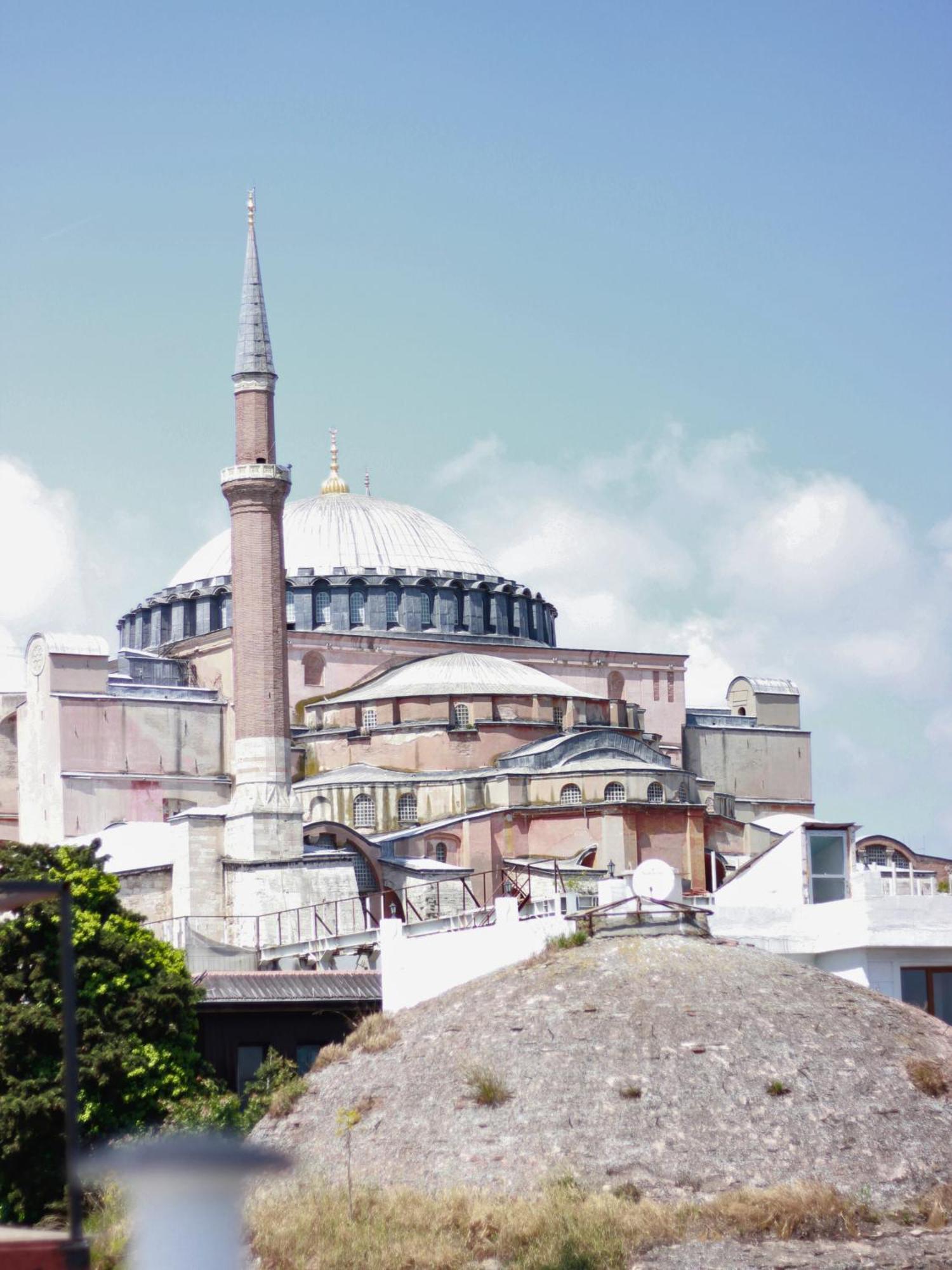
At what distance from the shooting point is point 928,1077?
23.2m

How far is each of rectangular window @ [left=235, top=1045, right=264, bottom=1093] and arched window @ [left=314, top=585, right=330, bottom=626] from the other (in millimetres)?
25901

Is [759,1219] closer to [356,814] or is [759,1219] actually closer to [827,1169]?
[827,1169]

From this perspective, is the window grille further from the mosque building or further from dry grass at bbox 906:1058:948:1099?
dry grass at bbox 906:1058:948:1099

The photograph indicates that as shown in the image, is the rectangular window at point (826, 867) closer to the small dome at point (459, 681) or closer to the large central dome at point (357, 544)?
the small dome at point (459, 681)

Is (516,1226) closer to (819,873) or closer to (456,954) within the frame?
(456,954)

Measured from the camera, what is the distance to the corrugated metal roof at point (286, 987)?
90.2ft

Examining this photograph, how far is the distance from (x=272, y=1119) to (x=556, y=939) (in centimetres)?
413

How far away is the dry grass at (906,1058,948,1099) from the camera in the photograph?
23.1 m

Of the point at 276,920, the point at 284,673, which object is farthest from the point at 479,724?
the point at 276,920

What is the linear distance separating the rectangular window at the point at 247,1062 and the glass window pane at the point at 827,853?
7.82 metres

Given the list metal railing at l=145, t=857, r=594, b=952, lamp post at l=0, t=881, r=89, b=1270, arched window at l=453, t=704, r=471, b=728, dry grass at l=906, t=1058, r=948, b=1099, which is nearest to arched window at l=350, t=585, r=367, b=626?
arched window at l=453, t=704, r=471, b=728

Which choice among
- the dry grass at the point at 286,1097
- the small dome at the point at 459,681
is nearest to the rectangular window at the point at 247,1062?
the dry grass at the point at 286,1097

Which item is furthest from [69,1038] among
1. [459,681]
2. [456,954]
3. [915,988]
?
[459,681]

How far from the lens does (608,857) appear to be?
42250 mm
